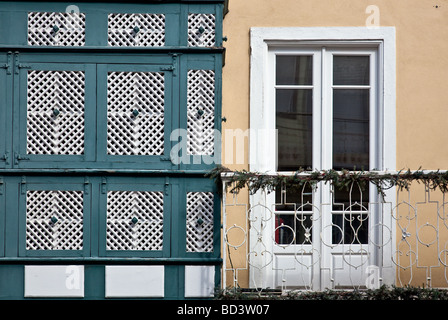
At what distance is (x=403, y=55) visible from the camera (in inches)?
313

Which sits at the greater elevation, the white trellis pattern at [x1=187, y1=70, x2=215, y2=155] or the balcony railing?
the white trellis pattern at [x1=187, y1=70, x2=215, y2=155]

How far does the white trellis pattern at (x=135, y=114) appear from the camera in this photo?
22.0 ft

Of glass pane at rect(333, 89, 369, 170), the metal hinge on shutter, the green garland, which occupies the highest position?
the metal hinge on shutter

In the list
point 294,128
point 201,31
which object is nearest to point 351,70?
point 294,128

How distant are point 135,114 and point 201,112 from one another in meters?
0.59

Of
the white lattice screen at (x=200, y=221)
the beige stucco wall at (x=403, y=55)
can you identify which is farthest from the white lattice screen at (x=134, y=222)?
the beige stucco wall at (x=403, y=55)

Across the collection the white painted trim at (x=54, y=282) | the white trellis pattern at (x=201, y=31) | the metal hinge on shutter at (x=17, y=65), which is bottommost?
the white painted trim at (x=54, y=282)

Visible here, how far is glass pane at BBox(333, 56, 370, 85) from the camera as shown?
797 centimetres

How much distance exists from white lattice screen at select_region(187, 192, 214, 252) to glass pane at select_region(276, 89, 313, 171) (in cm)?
147

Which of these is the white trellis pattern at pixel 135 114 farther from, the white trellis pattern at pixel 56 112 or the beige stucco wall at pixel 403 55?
the beige stucco wall at pixel 403 55

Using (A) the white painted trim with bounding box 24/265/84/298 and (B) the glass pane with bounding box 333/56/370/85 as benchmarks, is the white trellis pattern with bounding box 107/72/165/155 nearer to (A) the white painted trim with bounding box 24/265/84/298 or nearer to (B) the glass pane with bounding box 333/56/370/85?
(A) the white painted trim with bounding box 24/265/84/298

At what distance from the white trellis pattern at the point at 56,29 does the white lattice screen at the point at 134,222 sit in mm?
1446

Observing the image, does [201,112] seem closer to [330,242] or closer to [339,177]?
[339,177]

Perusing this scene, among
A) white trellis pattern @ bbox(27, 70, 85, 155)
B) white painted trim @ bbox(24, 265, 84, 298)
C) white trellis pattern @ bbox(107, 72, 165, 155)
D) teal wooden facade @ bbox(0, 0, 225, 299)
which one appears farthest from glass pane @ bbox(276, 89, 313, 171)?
white painted trim @ bbox(24, 265, 84, 298)
